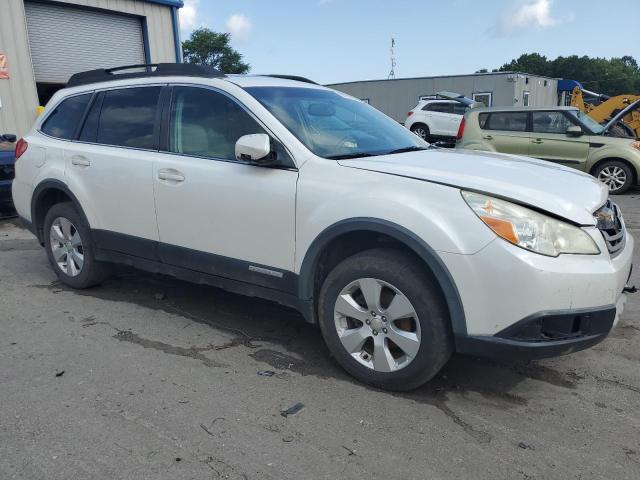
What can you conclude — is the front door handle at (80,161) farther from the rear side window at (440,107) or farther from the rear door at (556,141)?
the rear side window at (440,107)

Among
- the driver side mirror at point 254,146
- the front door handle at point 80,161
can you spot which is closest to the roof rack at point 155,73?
the front door handle at point 80,161

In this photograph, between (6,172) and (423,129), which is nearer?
(6,172)

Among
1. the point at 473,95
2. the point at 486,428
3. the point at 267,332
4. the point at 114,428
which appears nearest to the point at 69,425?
the point at 114,428

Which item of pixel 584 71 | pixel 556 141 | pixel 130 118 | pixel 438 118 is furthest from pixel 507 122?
pixel 584 71

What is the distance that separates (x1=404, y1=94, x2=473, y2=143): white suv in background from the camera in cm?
2034

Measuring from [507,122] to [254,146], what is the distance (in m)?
9.25

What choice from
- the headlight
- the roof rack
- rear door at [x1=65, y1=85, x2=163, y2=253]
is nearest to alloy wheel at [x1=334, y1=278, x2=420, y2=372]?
the headlight

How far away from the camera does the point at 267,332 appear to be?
399 centimetres

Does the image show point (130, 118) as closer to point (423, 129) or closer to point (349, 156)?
point (349, 156)

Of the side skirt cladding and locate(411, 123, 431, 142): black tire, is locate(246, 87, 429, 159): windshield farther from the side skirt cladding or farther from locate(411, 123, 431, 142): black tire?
locate(411, 123, 431, 142): black tire

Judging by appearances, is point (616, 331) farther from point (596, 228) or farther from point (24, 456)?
point (24, 456)

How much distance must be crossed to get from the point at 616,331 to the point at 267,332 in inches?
99.4

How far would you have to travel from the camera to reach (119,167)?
4.19m

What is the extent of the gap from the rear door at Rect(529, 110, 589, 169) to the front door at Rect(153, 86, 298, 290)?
8593 millimetres
